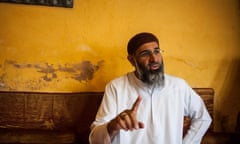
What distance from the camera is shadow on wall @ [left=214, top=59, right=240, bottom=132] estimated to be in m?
2.12

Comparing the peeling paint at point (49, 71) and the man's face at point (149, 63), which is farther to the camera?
the peeling paint at point (49, 71)

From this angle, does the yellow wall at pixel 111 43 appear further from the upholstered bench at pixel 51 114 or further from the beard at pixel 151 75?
the beard at pixel 151 75

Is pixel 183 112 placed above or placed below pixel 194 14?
below

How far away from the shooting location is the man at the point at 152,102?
4.88 feet

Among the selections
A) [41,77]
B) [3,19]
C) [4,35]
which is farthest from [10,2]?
[41,77]

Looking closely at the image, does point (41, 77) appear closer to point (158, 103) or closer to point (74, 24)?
point (74, 24)

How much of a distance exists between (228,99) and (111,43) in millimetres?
1145

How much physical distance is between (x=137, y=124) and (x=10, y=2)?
1.37 m

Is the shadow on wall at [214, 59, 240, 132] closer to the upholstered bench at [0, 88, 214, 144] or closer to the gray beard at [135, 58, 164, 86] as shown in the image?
the gray beard at [135, 58, 164, 86]

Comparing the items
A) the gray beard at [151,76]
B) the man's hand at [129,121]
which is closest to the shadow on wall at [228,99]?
the gray beard at [151,76]

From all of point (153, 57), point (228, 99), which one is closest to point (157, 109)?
point (153, 57)

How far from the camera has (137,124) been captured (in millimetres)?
994

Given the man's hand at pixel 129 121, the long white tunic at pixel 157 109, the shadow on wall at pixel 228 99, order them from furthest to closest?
the shadow on wall at pixel 228 99
the long white tunic at pixel 157 109
the man's hand at pixel 129 121

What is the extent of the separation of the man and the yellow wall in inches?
14.6
